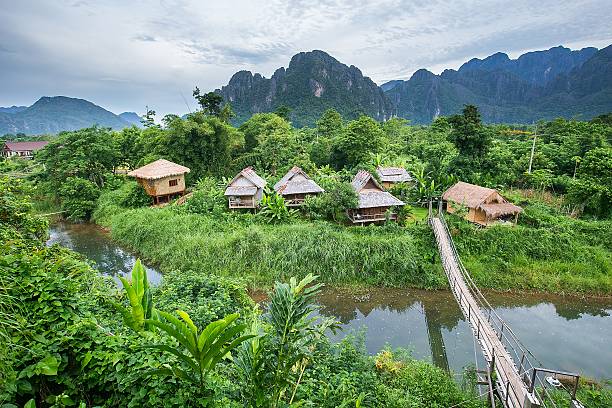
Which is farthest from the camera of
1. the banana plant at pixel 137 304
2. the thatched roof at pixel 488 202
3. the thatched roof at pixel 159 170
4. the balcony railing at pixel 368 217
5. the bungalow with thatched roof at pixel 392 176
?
the bungalow with thatched roof at pixel 392 176

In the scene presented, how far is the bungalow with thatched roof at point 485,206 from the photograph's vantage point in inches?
506

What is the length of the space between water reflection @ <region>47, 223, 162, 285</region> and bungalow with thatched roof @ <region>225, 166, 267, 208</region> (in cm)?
472

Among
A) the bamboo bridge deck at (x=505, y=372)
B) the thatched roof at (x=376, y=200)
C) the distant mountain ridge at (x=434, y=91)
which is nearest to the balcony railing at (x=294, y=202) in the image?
the thatched roof at (x=376, y=200)

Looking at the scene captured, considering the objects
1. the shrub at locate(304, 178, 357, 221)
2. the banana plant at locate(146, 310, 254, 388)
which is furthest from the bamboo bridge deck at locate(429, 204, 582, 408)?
the shrub at locate(304, 178, 357, 221)

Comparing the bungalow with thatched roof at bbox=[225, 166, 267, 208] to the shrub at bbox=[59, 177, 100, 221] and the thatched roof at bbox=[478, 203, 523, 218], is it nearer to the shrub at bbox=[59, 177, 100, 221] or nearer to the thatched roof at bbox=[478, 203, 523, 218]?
the shrub at bbox=[59, 177, 100, 221]

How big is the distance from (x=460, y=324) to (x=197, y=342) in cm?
915

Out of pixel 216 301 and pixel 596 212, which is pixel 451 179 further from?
pixel 216 301

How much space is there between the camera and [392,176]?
18078 mm

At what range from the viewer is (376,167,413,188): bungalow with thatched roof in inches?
706

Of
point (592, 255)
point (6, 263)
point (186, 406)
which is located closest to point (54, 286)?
point (6, 263)

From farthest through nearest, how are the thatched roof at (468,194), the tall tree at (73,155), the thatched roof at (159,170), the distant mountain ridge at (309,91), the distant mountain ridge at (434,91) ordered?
the distant mountain ridge at (434,91) → the distant mountain ridge at (309,91) → the tall tree at (73,155) → the thatched roof at (159,170) → the thatched roof at (468,194)

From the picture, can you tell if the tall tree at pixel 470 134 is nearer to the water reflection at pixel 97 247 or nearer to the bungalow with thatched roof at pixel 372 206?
the bungalow with thatched roof at pixel 372 206

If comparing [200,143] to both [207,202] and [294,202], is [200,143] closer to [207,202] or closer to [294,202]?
[207,202]

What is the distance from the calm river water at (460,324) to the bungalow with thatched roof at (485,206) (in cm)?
329
